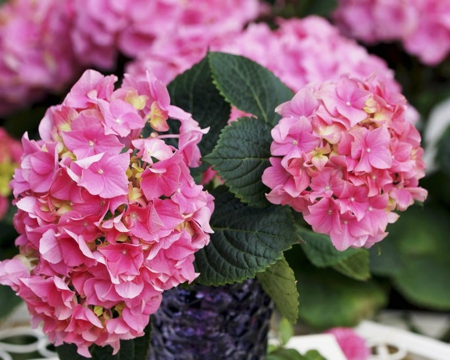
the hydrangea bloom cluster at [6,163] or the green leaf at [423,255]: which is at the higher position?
the hydrangea bloom cluster at [6,163]

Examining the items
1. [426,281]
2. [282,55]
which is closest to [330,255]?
[282,55]

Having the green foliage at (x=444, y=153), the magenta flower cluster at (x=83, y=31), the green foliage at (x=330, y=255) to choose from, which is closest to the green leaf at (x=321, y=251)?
the green foliage at (x=330, y=255)

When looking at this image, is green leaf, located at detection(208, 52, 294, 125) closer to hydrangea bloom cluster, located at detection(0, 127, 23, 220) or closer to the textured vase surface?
the textured vase surface

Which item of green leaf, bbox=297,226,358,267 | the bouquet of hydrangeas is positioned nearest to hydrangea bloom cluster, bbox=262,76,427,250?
the bouquet of hydrangeas

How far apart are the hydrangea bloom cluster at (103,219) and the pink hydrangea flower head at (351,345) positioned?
0.29 m

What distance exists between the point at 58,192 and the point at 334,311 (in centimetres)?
65

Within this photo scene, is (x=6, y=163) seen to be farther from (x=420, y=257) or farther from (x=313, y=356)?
(x=420, y=257)

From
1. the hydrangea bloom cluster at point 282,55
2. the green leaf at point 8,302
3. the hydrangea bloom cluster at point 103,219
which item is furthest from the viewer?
the green leaf at point 8,302

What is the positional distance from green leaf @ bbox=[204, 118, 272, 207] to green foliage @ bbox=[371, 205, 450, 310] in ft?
1.90

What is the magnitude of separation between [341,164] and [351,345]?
0.29 metres

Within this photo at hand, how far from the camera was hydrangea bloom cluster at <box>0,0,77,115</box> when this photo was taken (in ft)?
3.30

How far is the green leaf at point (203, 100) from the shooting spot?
514mm

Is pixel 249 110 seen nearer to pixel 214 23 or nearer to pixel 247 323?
pixel 247 323

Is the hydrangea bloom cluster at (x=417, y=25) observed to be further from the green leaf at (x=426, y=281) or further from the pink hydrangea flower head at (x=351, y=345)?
the pink hydrangea flower head at (x=351, y=345)
